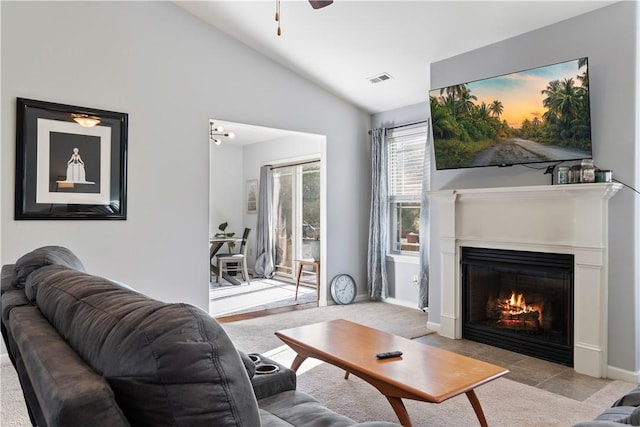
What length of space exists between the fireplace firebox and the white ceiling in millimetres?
1916

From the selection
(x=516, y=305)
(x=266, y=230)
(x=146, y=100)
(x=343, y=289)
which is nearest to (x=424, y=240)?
(x=343, y=289)

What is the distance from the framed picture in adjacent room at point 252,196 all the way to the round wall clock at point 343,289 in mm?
3128

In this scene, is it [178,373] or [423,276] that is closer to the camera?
[178,373]

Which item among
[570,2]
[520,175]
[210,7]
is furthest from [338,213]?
[570,2]

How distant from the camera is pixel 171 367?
0.77 m

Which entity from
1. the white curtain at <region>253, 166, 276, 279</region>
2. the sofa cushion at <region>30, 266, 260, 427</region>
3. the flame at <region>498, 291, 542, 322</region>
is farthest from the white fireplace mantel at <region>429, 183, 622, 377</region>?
the white curtain at <region>253, 166, 276, 279</region>

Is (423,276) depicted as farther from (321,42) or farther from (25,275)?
(25,275)

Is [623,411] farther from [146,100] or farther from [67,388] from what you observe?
[146,100]

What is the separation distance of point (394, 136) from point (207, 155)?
2447 millimetres

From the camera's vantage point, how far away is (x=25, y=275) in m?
1.74

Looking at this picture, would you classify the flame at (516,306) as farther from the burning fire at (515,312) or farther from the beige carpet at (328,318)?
the beige carpet at (328,318)

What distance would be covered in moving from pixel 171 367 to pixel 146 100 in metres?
3.65

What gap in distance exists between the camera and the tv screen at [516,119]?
3.14 metres

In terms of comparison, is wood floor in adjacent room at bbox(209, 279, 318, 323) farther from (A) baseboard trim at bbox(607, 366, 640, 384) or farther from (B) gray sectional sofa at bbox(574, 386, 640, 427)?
(B) gray sectional sofa at bbox(574, 386, 640, 427)
